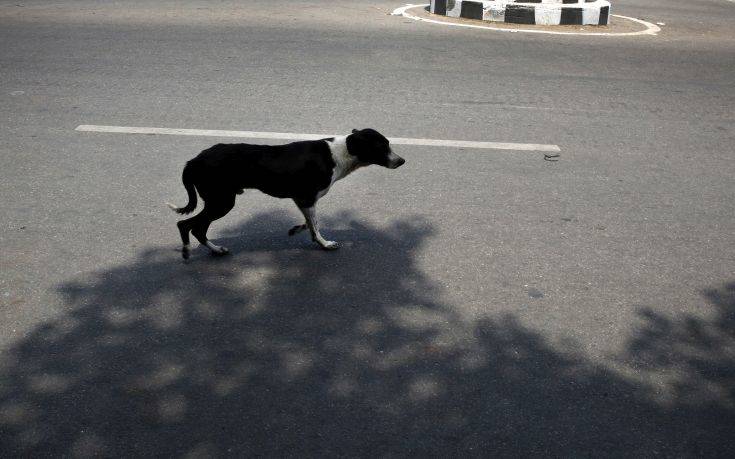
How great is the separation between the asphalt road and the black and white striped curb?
3908mm

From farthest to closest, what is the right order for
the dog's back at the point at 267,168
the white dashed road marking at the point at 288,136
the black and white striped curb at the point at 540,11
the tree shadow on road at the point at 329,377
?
the black and white striped curb at the point at 540,11 → the white dashed road marking at the point at 288,136 → the dog's back at the point at 267,168 → the tree shadow on road at the point at 329,377

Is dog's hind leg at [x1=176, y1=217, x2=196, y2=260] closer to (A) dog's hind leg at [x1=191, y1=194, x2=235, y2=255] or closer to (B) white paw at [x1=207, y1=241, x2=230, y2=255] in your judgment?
(A) dog's hind leg at [x1=191, y1=194, x2=235, y2=255]

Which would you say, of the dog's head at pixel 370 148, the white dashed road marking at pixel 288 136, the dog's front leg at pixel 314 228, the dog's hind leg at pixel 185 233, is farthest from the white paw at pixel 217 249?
the white dashed road marking at pixel 288 136

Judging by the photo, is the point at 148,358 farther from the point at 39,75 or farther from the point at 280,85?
the point at 39,75

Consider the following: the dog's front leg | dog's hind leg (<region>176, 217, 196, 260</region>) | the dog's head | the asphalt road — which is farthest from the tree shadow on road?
the dog's head

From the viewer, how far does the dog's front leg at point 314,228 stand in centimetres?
415

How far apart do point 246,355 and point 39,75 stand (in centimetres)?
590

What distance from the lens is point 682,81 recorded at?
827cm

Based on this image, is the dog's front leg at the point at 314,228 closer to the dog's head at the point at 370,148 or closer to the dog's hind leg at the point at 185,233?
the dog's head at the point at 370,148

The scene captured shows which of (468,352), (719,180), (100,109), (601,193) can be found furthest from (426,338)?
(100,109)

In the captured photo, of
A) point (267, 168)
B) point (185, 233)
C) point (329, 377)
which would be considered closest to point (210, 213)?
point (185, 233)

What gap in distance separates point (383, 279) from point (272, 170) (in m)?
0.89

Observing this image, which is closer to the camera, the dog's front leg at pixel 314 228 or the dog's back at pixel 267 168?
the dog's back at pixel 267 168

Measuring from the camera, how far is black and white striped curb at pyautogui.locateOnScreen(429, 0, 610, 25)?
37.7 ft
